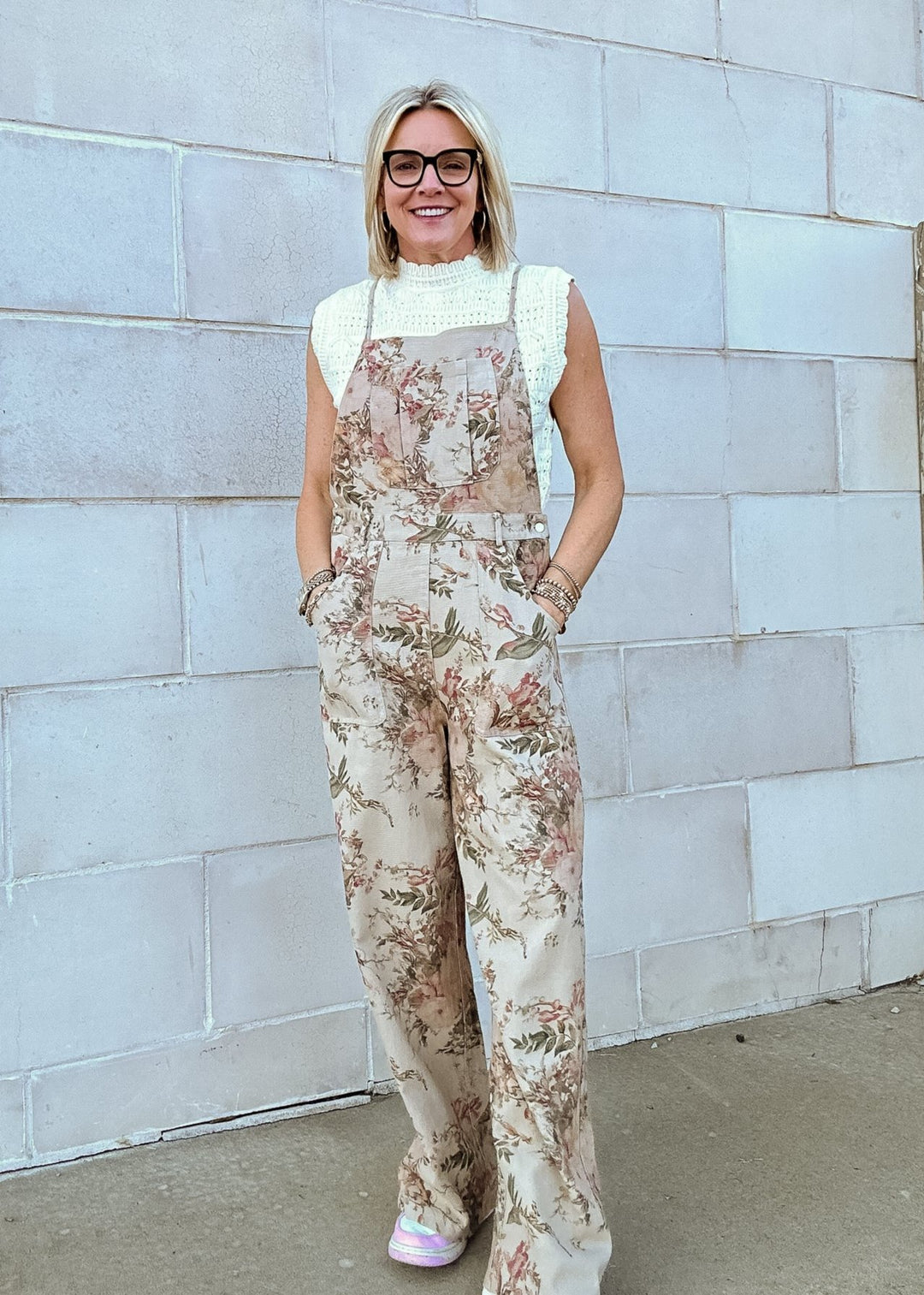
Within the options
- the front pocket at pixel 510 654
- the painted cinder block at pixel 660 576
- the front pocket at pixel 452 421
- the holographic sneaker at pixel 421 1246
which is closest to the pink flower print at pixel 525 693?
the front pocket at pixel 510 654

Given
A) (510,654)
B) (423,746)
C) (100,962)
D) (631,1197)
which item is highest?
(510,654)

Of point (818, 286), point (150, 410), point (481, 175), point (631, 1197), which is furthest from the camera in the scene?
point (818, 286)

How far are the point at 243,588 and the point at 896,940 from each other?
73.9 inches

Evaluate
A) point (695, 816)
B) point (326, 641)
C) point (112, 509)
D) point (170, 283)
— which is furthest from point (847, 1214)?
point (170, 283)

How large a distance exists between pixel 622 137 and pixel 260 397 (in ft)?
3.46

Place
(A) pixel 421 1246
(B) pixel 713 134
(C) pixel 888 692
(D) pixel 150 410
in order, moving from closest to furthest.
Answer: (A) pixel 421 1246 → (D) pixel 150 410 → (B) pixel 713 134 → (C) pixel 888 692

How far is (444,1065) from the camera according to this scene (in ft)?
6.29

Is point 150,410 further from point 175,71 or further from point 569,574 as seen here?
point 569,574

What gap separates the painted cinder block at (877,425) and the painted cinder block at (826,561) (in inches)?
2.2

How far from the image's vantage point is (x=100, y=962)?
2355 mm

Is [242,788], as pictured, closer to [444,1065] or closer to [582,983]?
[444,1065]

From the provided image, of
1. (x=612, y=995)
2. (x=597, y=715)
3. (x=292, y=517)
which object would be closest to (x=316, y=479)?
(x=292, y=517)

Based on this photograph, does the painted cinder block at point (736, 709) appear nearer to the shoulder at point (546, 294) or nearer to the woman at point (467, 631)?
the woman at point (467, 631)

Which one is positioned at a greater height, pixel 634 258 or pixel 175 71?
pixel 175 71
